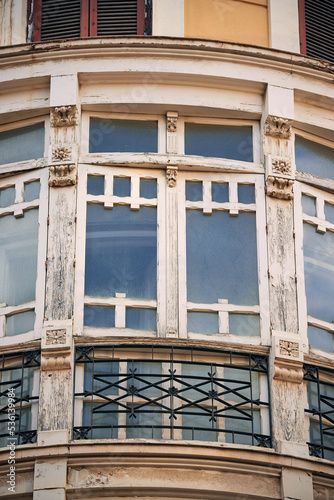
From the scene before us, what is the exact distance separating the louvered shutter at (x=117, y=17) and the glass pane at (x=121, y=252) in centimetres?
269

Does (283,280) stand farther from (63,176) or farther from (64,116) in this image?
(64,116)

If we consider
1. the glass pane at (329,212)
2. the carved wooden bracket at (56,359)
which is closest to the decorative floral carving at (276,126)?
the glass pane at (329,212)

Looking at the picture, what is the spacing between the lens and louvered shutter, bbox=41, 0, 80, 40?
19.9 m

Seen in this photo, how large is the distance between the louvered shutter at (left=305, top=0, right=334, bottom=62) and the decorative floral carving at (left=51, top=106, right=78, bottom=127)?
346 centimetres

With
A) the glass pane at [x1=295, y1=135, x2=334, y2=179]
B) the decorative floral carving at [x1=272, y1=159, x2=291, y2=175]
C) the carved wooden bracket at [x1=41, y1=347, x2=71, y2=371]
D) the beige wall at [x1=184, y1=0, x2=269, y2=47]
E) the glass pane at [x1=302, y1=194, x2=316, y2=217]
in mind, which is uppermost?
the beige wall at [x1=184, y1=0, x2=269, y2=47]

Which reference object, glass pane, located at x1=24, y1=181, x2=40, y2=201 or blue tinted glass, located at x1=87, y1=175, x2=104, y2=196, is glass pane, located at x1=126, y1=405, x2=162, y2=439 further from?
glass pane, located at x1=24, y1=181, x2=40, y2=201

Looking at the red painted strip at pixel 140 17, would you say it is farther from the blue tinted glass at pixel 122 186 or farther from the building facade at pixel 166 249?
the blue tinted glass at pixel 122 186

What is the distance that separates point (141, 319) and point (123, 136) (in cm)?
259

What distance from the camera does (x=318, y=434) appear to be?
1745cm

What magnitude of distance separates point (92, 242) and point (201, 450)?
3.15 metres

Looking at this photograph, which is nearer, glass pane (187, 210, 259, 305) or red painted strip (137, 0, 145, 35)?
glass pane (187, 210, 259, 305)

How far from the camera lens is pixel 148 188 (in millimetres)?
18562

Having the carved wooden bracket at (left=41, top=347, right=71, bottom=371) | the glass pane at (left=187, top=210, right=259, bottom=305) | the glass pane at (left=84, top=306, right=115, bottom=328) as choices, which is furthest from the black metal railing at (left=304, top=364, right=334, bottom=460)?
the carved wooden bracket at (left=41, top=347, right=71, bottom=371)

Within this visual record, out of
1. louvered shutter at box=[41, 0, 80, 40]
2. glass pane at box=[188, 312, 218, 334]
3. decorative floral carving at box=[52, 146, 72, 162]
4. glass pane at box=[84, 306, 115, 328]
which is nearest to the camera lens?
glass pane at box=[84, 306, 115, 328]
